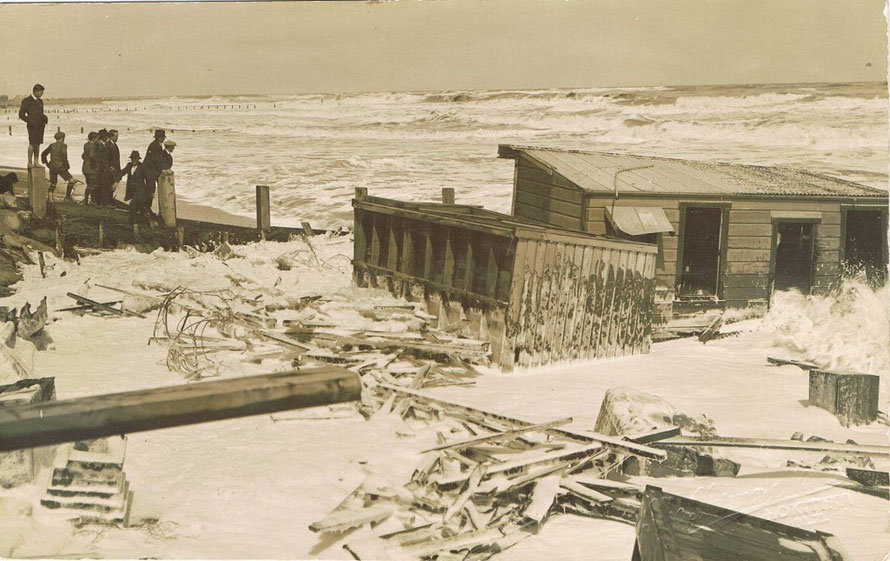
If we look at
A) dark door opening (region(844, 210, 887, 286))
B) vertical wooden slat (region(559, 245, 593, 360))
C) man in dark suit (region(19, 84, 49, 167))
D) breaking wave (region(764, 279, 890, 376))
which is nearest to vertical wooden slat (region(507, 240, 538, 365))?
vertical wooden slat (region(559, 245, 593, 360))

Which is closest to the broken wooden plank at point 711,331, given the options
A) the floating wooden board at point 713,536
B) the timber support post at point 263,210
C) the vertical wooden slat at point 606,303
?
the vertical wooden slat at point 606,303

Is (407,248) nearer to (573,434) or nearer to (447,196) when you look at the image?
(447,196)

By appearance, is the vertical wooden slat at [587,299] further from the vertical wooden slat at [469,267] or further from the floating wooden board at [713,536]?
the floating wooden board at [713,536]

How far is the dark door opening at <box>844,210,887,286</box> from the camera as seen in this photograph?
531 cm

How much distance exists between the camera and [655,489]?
4262 millimetres

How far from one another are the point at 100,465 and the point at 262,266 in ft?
11.7

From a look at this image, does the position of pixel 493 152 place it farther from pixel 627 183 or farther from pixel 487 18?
pixel 487 18

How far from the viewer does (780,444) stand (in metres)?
Result: 4.96

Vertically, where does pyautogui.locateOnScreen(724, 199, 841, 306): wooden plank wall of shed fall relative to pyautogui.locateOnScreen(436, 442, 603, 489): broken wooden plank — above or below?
above

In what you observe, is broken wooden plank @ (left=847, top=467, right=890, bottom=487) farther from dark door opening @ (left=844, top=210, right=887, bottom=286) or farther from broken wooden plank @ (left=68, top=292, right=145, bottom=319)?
broken wooden plank @ (left=68, top=292, right=145, bottom=319)

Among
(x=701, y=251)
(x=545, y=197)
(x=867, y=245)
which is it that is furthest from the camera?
(x=545, y=197)

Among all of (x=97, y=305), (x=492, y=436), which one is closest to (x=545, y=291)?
(x=492, y=436)

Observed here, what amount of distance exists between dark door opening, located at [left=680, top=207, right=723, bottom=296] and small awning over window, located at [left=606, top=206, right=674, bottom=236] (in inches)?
10.3

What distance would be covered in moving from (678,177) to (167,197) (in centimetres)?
520
